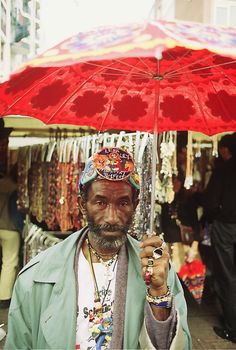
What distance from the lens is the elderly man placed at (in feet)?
4.99

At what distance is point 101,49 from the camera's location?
1.15 metres

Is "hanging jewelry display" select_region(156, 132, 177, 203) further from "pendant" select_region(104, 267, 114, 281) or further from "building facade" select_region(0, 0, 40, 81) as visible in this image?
"building facade" select_region(0, 0, 40, 81)

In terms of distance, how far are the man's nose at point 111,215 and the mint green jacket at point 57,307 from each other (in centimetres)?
20

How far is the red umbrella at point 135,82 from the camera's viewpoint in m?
1.17

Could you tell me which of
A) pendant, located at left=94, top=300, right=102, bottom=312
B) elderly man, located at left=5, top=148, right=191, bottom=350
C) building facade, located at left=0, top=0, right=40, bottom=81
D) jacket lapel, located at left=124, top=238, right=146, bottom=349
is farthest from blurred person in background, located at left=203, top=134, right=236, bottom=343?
building facade, located at left=0, top=0, right=40, bottom=81

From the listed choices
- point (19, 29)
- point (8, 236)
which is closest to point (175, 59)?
point (8, 236)

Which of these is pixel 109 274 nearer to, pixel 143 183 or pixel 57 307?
pixel 57 307

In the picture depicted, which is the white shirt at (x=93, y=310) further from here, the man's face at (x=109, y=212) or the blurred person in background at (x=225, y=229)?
the blurred person in background at (x=225, y=229)

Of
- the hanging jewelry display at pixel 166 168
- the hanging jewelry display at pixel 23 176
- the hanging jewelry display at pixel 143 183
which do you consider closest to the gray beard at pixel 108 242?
the hanging jewelry display at pixel 143 183

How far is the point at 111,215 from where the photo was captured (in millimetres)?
1750

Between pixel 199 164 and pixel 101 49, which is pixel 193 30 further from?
pixel 199 164

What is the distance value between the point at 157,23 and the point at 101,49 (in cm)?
22

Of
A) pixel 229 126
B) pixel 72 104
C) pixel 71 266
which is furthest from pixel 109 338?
pixel 229 126

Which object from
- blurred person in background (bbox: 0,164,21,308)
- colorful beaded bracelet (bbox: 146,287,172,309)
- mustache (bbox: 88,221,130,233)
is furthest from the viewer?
blurred person in background (bbox: 0,164,21,308)
